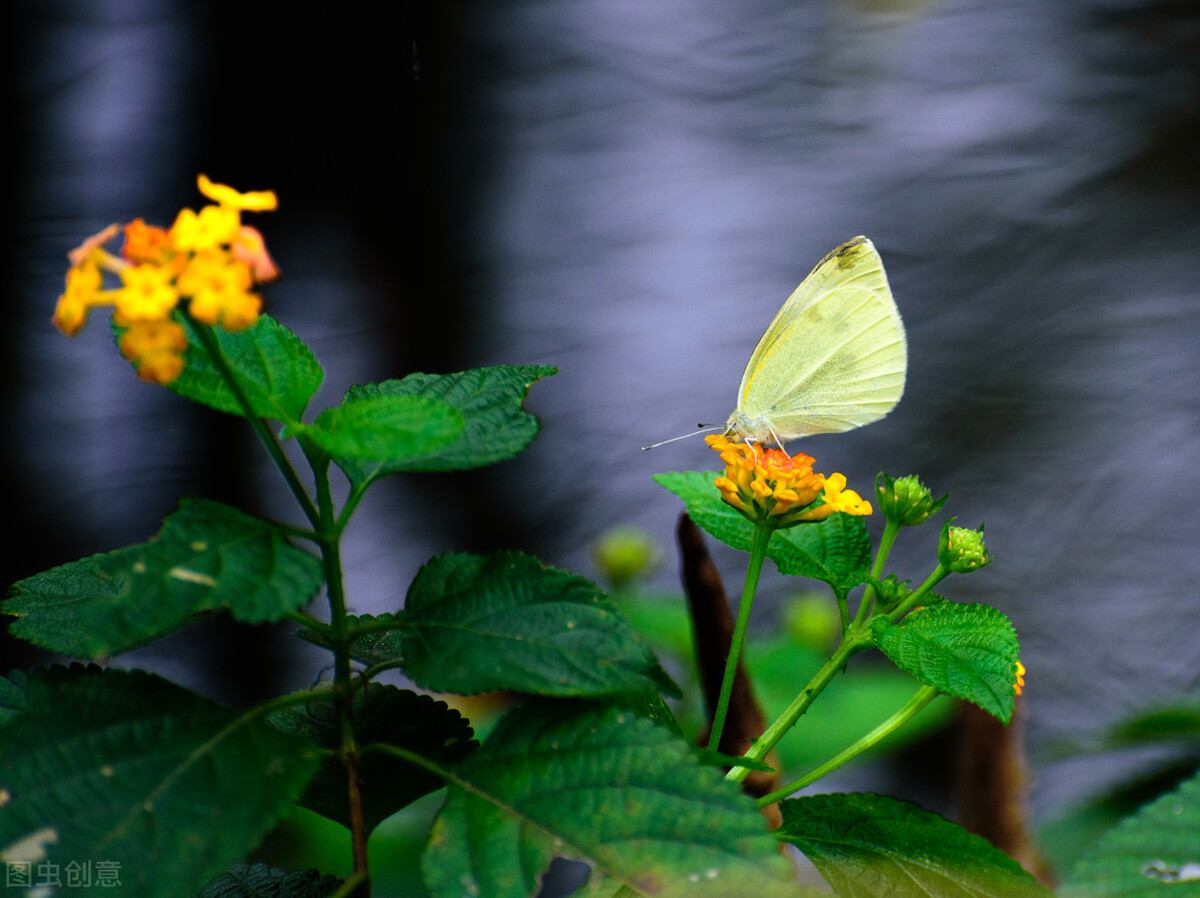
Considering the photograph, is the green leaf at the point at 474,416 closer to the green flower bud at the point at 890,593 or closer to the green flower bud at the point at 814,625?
the green flower bud at the point at 890,593

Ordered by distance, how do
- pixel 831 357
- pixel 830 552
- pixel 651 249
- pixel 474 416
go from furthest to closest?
pixel 651 249 → pixel 831 357 → pixel 830 552 → pixel 474 416

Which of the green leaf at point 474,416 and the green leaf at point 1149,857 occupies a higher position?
the green leaf at point 474,416

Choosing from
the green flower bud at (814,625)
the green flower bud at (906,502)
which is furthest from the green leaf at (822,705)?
the green flower bud at (906,502)

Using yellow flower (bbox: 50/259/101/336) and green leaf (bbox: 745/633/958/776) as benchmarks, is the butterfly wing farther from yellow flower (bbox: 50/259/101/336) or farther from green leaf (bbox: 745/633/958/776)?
yellow flower (bbox: 50/259/101/336)

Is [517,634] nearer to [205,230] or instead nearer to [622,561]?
[205,230]

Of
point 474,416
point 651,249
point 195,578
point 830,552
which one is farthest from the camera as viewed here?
point 651,249

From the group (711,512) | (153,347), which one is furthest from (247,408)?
(711,512)

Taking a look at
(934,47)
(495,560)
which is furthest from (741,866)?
(934,47)
